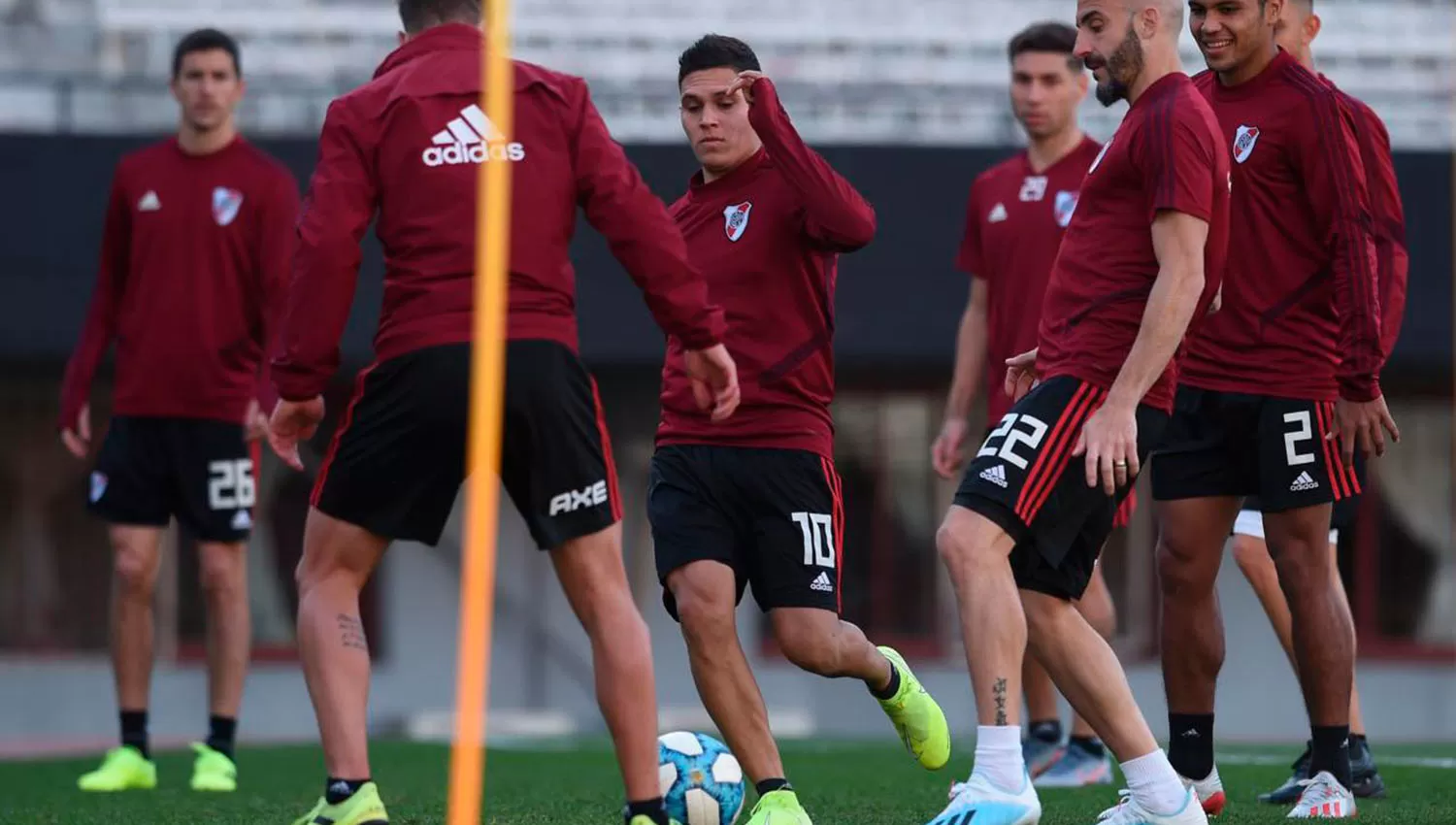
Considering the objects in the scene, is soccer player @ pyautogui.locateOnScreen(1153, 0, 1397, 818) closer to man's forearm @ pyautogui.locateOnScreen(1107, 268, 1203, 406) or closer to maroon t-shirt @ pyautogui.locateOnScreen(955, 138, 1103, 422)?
man's forearm @ pyautogui.locateOnScreen(1107, 268, 1203, 406)

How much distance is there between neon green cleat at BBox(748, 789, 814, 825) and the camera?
513 cm

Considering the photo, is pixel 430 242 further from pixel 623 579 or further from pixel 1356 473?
pixel 1356 473

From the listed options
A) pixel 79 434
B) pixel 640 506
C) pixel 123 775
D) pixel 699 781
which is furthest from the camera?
pixel 640 506

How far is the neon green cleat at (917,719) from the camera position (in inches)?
228

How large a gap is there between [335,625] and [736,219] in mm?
1687

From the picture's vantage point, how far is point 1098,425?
4938 mm

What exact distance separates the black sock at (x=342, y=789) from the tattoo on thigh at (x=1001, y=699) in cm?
151

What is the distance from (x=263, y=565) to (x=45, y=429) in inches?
69.8

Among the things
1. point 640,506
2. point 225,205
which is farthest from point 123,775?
point 640,506

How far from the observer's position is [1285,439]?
233 inches

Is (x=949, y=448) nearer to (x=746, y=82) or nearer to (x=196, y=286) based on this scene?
(x=746, y=82)

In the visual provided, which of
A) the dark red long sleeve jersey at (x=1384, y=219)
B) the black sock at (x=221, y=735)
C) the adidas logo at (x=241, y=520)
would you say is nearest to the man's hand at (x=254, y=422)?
the adidas logo at (x=241, y=520)

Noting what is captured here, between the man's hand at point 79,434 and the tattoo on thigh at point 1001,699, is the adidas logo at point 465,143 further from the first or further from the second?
the man's hand at point 79,434

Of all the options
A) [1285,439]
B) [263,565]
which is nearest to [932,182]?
[263,565]
